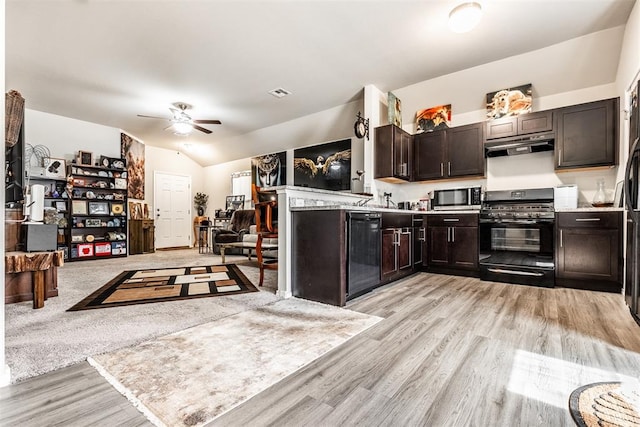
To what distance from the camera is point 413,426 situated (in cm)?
116

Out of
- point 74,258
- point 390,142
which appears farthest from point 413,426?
point 74,258

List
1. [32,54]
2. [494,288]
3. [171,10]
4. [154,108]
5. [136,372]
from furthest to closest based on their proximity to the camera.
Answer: [154,108], [32,54], [494,288], [171,10], [136,372]

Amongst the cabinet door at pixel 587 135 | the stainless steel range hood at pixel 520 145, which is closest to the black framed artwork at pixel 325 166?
the stainless steel range hood at pixel 520 145

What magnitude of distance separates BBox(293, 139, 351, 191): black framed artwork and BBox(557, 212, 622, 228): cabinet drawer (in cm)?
325

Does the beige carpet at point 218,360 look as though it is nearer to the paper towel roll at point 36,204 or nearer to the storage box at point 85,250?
the paper towel roll at point 36,204

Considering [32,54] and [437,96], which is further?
[437,96]

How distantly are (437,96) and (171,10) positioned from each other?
12.7 ft

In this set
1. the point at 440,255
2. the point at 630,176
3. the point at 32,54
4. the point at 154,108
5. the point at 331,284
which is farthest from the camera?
the point at 154,108

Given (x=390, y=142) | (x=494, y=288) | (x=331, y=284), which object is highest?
(x=390, y=142)

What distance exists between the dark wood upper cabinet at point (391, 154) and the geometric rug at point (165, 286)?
2.65 metres

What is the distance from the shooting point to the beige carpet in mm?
1297

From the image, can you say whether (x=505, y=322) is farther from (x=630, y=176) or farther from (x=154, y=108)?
(x=154, y=108)

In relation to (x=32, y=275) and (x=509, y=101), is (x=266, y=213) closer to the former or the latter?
(x=32, y=275)

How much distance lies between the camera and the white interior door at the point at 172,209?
8.19 meters
